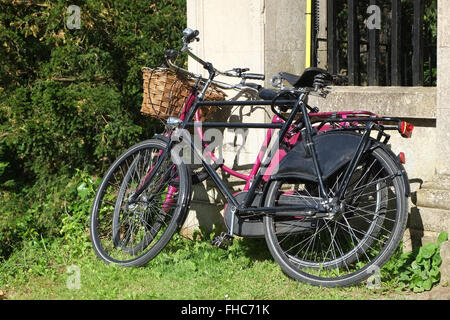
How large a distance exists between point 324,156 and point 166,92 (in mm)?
1477

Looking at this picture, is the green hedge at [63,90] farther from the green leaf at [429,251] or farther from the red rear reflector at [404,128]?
the green leaf at [429,251]

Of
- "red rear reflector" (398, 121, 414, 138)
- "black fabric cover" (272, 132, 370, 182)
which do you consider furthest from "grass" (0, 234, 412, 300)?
"red rear reflector" (398, 121, 414, 138)

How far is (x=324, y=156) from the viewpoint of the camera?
4719 mm

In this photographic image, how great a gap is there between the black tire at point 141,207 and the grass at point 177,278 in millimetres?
142

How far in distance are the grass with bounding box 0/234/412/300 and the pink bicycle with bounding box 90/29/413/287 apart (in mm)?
126

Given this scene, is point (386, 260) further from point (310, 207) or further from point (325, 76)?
point (325, 76)

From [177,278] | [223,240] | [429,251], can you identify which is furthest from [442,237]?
[177,278]

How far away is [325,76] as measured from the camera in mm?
4836

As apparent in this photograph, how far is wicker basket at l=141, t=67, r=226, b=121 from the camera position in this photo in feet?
18.4

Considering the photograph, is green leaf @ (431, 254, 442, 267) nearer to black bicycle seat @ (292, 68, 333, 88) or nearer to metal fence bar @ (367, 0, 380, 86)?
black bicycle seat @ (292, 68, 333, 88)

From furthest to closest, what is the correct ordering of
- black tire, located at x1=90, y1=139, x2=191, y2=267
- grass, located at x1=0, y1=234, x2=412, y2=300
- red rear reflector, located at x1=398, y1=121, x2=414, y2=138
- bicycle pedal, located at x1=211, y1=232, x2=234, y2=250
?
black tire, located at x1=90, y1=139, x2=191, y2=267
bicycle pedal, located at x1=211, y1=232, x2=234, y2=250
grass, located at x1=0, y1=234, x2=412, y2=300
red rear reflector, located at x1=398, y1=121, x2=414, y2=138

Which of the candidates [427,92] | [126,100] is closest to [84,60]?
[126,100]

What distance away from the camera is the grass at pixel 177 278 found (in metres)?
4.77

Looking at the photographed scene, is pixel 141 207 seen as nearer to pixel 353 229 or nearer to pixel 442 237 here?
pixel 353 229
